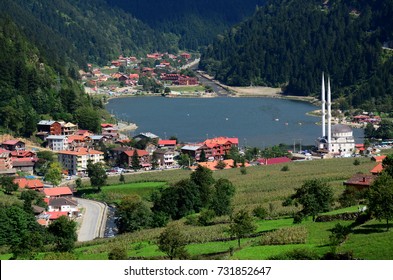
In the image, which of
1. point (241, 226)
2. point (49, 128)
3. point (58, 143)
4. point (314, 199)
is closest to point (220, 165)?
point (58, 143)

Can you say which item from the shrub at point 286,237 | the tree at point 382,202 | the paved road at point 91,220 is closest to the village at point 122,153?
the paved road at point 91,220

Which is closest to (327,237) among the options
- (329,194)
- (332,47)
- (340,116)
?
(329,194)

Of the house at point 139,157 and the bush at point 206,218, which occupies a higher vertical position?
the house at point 139,157

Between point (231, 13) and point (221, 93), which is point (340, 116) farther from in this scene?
point (231, 13)

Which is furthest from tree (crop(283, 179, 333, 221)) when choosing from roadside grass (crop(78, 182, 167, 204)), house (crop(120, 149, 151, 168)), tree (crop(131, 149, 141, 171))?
house (crop(120, 149, 151, 168))

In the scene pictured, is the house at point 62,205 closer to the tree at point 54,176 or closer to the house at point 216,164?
the tree at point 54,176

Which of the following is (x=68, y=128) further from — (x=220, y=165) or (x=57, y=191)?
(x=57, y=191)
